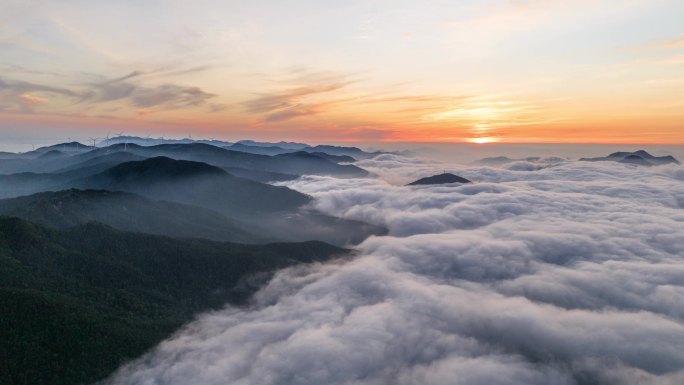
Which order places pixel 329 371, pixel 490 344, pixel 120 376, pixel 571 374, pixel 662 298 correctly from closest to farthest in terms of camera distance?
pixel 120 376
pixel 329 371
pixel 571 374
pixel 490 344
pixel 662 298

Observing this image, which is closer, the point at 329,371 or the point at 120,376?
the point at 120,376

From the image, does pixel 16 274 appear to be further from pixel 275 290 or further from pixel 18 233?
pixel 275 290

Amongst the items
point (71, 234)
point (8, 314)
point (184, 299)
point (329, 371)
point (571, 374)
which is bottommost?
point (571, 374)

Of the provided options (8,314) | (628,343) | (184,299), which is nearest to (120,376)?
(8,314)

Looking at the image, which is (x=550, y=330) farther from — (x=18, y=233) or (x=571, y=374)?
(x=18, y=233)

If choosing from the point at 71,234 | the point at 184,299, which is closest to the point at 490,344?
the point at 184,299

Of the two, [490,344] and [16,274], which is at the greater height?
[16,274]

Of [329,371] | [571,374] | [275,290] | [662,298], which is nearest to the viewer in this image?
[329,371]
